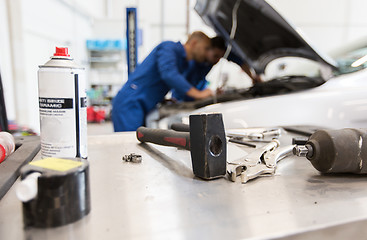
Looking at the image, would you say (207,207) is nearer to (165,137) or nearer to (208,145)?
(208,145)

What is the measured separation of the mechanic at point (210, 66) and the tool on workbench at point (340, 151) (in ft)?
4.40

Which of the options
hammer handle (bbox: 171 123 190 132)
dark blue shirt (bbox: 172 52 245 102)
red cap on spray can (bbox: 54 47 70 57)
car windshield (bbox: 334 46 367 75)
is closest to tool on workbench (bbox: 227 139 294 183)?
hammer handle (bbox: 171 123 190 132)

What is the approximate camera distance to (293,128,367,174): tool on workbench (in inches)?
18.4

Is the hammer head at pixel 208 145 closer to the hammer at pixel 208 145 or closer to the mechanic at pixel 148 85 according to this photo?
the hammer at pixel 208 145

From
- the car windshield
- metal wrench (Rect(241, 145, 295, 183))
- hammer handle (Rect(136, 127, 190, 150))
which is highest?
the car windshield

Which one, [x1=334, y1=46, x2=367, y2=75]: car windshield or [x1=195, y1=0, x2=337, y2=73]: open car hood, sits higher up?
[x1=195, y1=0, x2=337, y2=73]: open car hood

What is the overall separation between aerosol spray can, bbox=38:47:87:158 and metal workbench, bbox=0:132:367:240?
83mm

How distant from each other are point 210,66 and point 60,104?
1751 mm

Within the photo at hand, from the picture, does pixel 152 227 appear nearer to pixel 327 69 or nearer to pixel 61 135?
pixel 61 135

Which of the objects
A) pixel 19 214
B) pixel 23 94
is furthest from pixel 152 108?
pixel 23 94

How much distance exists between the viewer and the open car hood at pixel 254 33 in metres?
1.37

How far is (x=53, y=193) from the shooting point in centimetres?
29

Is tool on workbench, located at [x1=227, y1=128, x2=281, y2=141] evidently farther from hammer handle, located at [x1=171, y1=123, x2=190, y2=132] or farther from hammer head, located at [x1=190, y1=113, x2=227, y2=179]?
hammer head, located at [x1=190, y1=113, x2=227, y2=179]

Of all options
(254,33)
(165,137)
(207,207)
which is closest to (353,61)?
(254,33)
